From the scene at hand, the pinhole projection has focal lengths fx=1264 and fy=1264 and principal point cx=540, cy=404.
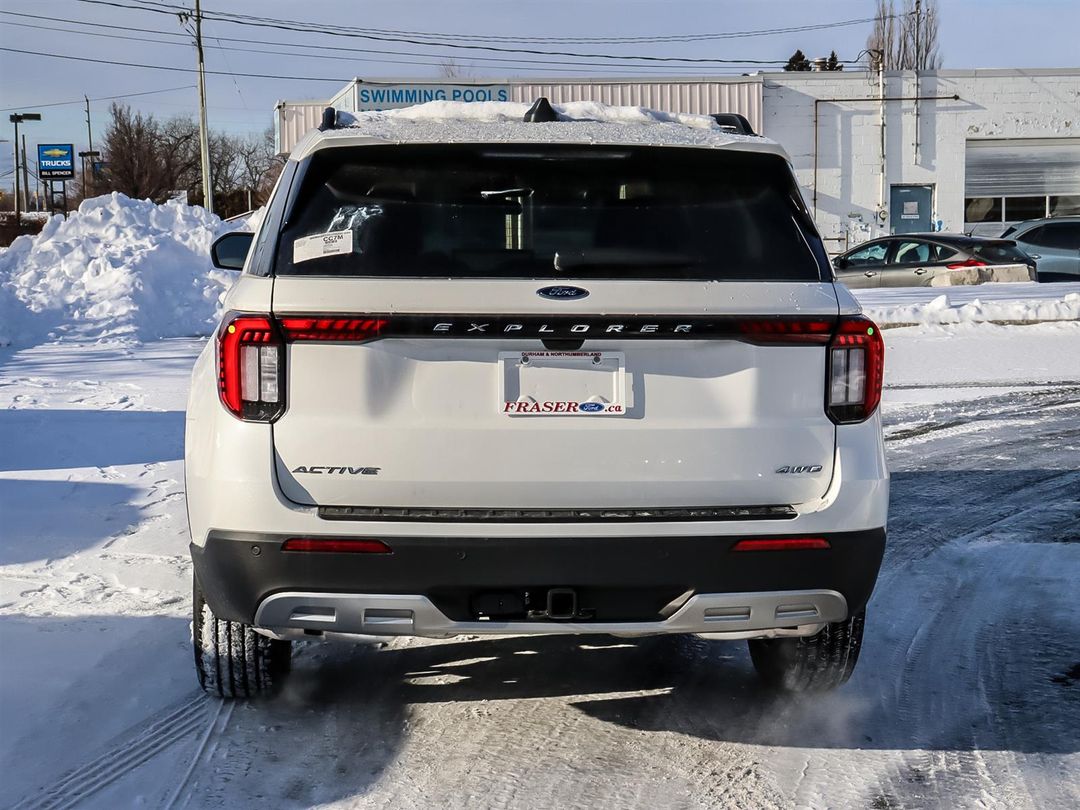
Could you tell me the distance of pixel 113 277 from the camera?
17469 millimetres

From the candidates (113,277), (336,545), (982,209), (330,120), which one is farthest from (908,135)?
(336,545)

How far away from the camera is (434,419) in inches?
137

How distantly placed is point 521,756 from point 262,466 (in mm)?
1202

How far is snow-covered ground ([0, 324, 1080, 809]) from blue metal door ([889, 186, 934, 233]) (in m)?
31.7

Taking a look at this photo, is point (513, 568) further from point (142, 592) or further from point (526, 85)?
point (526, 85)

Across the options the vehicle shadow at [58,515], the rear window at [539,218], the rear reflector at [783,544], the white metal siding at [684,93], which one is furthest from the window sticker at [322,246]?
the white metal siding at [684,93]

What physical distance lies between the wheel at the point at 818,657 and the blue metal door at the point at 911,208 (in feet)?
114

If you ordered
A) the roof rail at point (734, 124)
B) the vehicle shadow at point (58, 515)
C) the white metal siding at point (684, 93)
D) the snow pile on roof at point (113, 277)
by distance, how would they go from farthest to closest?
the white metal siding at point (684, 93) < the snow pile on roof at point (113, 277) < the vehicle shadow at point (58, 515) < the roof rail at point (734, 124)

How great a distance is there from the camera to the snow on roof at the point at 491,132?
370 centimetres

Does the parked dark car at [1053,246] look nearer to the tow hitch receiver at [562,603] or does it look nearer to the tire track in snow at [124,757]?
the tow hitch receiver at [562,603]

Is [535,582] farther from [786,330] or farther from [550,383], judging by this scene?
[786,330]

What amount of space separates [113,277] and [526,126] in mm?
14777

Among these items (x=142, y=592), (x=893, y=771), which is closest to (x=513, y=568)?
(x=893, y=771)

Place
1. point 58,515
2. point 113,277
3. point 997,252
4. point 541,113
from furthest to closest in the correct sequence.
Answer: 1. point 997,252
2. point 113,277
3. point 58,515
4. point 541,113
